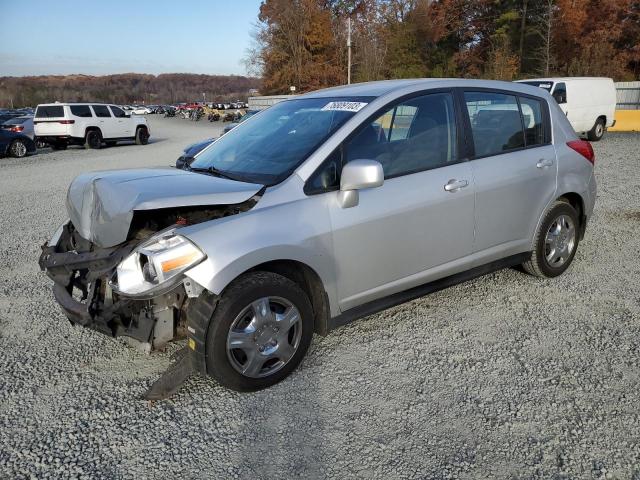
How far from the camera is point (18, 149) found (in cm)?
1844

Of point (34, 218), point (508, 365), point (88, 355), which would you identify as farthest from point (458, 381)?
point (34, 218)

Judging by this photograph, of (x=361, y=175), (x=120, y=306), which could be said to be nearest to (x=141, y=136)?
(x=120, y=306)

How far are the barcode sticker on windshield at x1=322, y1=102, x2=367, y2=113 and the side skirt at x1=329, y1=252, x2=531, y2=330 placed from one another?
1.30 meters

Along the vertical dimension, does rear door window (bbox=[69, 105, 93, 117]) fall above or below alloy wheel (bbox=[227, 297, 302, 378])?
above

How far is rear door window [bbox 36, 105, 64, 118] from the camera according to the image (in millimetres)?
20000

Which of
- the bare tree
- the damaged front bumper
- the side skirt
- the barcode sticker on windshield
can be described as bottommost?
the side skirt

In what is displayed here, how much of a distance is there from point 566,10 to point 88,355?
4932 cm

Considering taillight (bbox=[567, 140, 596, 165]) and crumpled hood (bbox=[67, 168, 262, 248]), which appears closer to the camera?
crumpled hood (bbox=[67, 168, 262, 248])

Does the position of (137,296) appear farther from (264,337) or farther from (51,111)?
(51,111)

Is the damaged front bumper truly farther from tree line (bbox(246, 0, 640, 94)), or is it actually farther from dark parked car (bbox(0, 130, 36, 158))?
tree line (bbox(246, 0, 640, 94))

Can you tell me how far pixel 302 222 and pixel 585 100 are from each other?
16.6 metres

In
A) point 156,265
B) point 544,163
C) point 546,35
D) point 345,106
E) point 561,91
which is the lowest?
point 156,265

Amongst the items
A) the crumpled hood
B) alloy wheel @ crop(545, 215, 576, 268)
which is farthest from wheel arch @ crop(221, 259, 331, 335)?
alloy wheel @ crop(545, 215, 576, 268)

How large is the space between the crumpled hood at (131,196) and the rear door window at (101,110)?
19.8m
